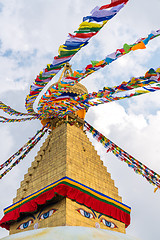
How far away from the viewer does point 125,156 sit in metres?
12.6

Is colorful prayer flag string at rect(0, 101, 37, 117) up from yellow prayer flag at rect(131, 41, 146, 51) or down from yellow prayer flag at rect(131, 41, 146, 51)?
up

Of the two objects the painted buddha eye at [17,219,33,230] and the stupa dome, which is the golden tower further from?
the stupa dome

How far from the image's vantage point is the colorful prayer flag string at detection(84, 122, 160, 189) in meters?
11.8

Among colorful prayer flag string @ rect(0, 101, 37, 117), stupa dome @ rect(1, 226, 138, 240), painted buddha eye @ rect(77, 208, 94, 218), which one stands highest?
colorful prayer flag string @ rect(0, 101, 37, 117)

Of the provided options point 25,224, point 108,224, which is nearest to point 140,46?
point 108,224

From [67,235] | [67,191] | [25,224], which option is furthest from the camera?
[25,224]

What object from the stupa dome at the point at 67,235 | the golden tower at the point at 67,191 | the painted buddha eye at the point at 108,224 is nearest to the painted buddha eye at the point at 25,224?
the golden tower at the point at 67,191

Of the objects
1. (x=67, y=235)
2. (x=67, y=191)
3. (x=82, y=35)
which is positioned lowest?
(x=67, y=235)

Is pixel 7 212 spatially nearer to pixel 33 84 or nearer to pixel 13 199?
pixel 13 199

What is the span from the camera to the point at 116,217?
1051 centimetres

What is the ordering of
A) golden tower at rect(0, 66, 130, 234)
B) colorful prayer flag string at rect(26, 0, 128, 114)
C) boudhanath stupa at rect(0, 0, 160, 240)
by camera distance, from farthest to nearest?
1. golden tower at rect(0, 66, 130, 234)
2. boudhanath stupa at rect(0, 0, 160, 240)
3. colorful prayer flag string at rect(26, 0, 128, 114)

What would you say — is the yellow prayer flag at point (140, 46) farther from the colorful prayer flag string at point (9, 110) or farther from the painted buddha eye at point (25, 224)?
the colorful prayer flag string at point (9, 110)

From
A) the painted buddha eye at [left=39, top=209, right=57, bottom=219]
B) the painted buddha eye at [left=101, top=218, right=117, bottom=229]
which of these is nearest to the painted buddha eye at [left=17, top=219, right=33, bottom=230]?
the painted buddha eye at [left=39, top=209, right=57, bottom=219]

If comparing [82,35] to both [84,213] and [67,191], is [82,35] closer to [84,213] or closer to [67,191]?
[67,191]
